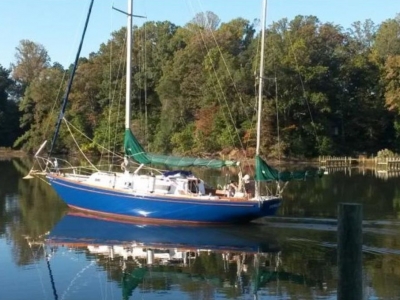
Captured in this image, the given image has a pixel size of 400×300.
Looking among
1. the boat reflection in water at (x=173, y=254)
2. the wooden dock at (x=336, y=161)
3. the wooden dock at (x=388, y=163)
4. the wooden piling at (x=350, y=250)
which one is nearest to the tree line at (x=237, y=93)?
the wooden dock at (x=336, y=161)

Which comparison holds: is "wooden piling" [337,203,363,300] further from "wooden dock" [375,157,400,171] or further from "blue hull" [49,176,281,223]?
"wooden dock" [375,157,400,171]

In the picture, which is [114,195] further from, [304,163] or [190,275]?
[304,163]

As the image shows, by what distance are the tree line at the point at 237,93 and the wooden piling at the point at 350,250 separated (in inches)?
2281

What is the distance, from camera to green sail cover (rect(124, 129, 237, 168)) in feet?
92.6

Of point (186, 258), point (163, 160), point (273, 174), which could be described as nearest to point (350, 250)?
point (186, 258)

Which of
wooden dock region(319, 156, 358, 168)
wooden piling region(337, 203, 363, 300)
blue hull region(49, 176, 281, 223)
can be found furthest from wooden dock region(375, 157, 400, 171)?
wooden piling region(337, 203, 363, 300)

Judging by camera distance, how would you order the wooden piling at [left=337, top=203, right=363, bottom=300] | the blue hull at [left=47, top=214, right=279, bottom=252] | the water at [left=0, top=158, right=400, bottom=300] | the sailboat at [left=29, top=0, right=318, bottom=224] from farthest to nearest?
the sailboat at [left=29, top=0, right=318, bottom=224] → the blue hull at [left=47, top=214, right=279, bottom=252] → the water at [left=0, top=158, right=400, bottom=300] → the wooden piling at [left=337, top=203, right=363, bottom=300]

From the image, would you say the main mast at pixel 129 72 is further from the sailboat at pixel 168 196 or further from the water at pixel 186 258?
the water at pixel 186 258

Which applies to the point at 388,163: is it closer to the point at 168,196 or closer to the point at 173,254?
→ the point at 168,196

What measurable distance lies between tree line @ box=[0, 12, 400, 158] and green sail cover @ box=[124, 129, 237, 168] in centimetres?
3674

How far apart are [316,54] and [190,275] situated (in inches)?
2457

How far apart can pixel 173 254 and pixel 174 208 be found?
206 inches

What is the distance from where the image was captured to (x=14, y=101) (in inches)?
4104

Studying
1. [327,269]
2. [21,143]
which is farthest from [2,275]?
[21,143]
